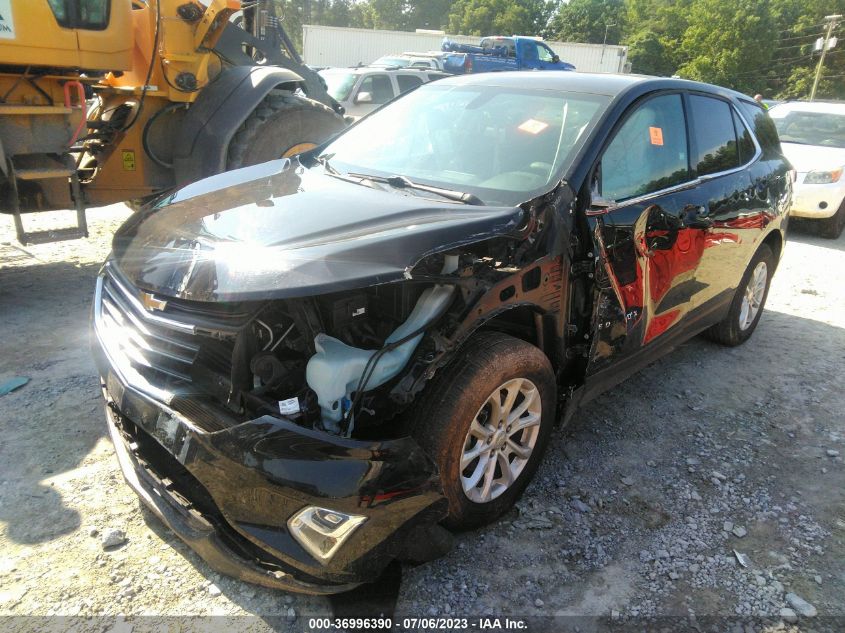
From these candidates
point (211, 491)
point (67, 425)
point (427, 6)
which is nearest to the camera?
point (211, 491)

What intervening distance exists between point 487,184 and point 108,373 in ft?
5.80

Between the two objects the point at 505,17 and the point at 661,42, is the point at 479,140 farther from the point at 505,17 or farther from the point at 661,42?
the point at 505,17

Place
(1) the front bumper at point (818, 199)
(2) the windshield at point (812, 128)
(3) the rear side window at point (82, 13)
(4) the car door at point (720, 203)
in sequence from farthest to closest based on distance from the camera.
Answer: (2) the windshield at point (812, 128), (1) the front bumper at point (818, 199), (3) the rear side window at point (82, 13), (4) the car door at point (720, 203)

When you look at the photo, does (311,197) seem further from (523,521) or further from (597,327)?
(523,521)

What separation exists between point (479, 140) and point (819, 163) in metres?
7.68

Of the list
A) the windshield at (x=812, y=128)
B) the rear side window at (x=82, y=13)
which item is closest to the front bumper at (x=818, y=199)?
the windshield at (x=812, y=128)

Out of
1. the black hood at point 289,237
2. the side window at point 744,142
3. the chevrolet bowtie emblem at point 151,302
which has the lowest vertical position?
the chevrolet bowtie emblem at point 151,302

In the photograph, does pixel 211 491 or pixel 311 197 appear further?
pixel 311 197

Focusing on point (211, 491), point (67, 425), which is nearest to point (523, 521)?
point (211, 491)

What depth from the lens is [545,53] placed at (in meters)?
20.8

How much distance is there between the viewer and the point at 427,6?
7538cm

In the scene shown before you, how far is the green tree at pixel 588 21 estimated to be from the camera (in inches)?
2112

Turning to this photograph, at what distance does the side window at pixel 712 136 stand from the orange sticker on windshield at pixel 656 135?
1.07 feet

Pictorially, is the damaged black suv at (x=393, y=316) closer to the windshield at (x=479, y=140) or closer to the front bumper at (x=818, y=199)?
the windshield at (x=479, y=140)
